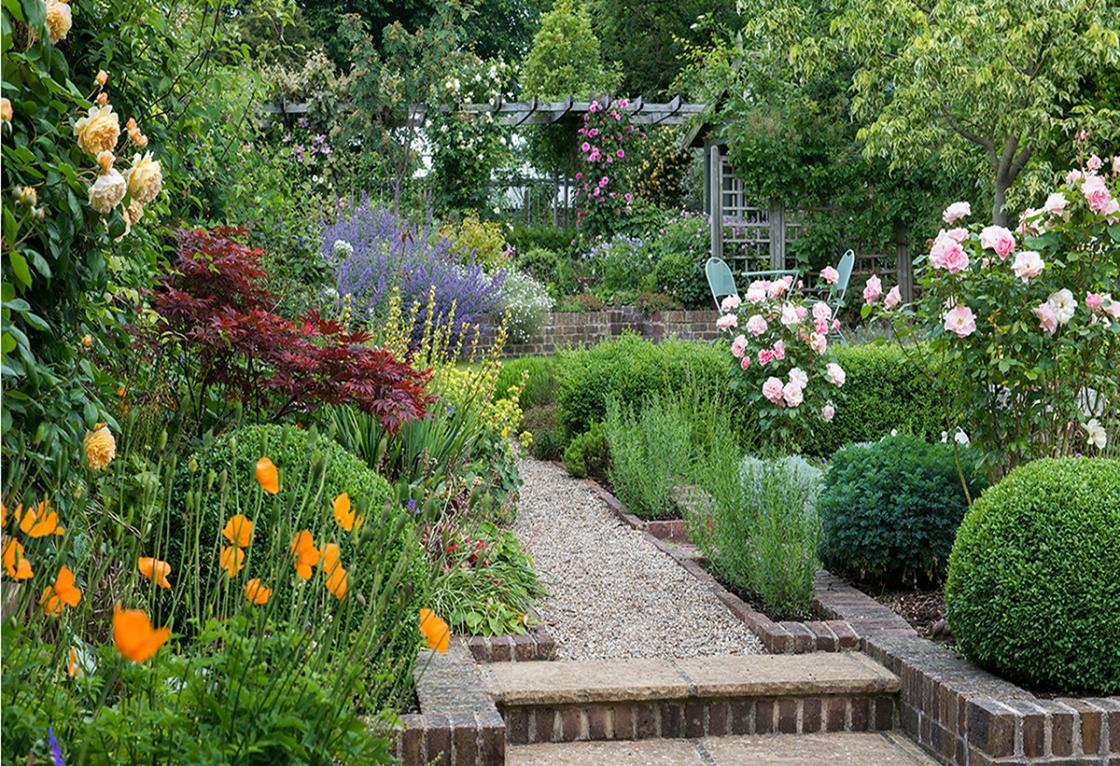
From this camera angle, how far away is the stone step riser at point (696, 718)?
11.3ft

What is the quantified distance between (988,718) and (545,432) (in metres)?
5.49

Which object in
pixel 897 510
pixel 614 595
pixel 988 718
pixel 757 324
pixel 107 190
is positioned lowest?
pixel 614 595

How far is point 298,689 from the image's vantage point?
1.99 m

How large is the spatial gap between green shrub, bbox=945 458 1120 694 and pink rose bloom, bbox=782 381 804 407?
2.81 m

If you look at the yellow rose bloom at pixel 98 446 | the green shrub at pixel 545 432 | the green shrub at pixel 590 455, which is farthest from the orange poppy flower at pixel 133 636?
the green shrub at pixel 545 432

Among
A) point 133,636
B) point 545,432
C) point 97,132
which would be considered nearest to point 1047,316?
point 97,132

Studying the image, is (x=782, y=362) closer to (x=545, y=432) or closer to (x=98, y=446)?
(x=545, y=432)

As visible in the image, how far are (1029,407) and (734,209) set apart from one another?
1100 centimetres

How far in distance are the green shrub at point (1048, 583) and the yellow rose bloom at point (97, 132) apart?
2541mm

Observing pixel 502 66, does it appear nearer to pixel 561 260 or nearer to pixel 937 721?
pixel 561 260

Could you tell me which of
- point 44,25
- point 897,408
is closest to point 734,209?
point 897,408

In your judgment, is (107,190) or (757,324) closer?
(107,190)

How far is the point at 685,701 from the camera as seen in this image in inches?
139

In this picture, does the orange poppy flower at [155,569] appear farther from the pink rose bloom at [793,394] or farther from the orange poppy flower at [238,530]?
the pink rose bloom at [793,394]
